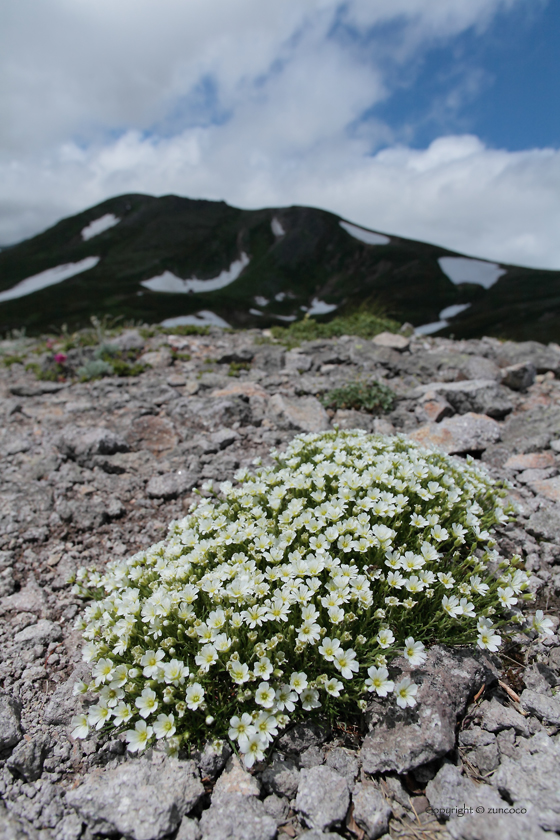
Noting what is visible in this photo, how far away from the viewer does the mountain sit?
55.8m

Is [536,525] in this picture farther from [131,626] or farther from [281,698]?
[131,626]

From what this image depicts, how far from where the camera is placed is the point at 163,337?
1223cm

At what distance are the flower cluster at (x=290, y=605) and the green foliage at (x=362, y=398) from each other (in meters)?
3.06

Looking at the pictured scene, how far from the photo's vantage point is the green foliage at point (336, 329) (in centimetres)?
1208

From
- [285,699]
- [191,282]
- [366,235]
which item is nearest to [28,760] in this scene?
[285,699]

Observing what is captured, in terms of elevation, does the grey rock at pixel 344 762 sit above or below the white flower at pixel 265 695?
below

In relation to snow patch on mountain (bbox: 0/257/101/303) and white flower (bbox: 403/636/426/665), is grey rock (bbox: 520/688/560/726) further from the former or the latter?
snow patch on mountain (bbox: 0/257/101/303)

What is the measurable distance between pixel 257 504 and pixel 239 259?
3821 inches

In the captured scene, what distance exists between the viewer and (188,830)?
225cm

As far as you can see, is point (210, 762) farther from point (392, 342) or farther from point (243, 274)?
point (243, 274)

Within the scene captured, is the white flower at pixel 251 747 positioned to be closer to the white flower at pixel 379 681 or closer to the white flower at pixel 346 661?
the white flower at pixel 346 661

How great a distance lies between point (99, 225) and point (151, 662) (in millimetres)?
123031

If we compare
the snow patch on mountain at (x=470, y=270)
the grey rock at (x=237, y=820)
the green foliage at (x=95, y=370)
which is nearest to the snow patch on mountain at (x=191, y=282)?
the snow patch on mountain at (x=470, y=270)

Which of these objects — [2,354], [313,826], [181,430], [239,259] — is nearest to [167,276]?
[239,259]
